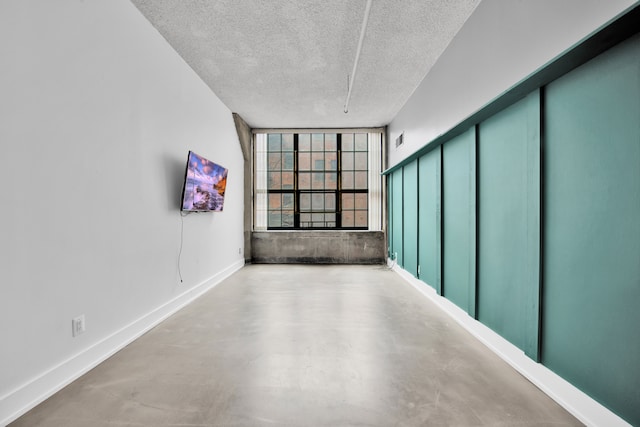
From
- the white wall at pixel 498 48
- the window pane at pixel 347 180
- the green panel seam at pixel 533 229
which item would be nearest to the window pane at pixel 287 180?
the window pane at pixel 347 180

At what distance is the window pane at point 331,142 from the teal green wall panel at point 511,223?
4137 mm

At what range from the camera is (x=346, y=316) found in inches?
117

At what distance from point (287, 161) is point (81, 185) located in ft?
15.2

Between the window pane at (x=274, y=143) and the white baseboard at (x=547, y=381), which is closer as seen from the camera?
the white baseboard at (x=547, y=381)

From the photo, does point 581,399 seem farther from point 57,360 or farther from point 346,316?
point 57,360

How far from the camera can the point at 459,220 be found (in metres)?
2.80

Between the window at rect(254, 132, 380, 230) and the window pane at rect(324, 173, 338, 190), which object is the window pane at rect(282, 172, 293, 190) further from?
the window pane at rect(324, 173, 338, 190)

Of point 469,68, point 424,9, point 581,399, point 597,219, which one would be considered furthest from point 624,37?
point 581,399

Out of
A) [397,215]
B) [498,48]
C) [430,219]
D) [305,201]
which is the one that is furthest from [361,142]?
[498,48]

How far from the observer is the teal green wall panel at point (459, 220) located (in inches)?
99.3

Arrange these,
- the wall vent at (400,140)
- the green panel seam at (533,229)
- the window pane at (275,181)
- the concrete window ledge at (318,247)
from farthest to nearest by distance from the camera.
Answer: the window pane at (275,181)
the concrete window ledge at (318,247)
the wall vent at (400,140)
the green panel seam at (533,229)

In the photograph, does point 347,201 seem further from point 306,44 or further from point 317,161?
point 306,44

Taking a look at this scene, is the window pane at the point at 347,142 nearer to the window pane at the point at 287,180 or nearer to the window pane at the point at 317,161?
the window pane at the point at 317,161

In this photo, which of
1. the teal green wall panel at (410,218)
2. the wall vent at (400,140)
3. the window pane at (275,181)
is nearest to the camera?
the teal green wall panel at (410,218)
